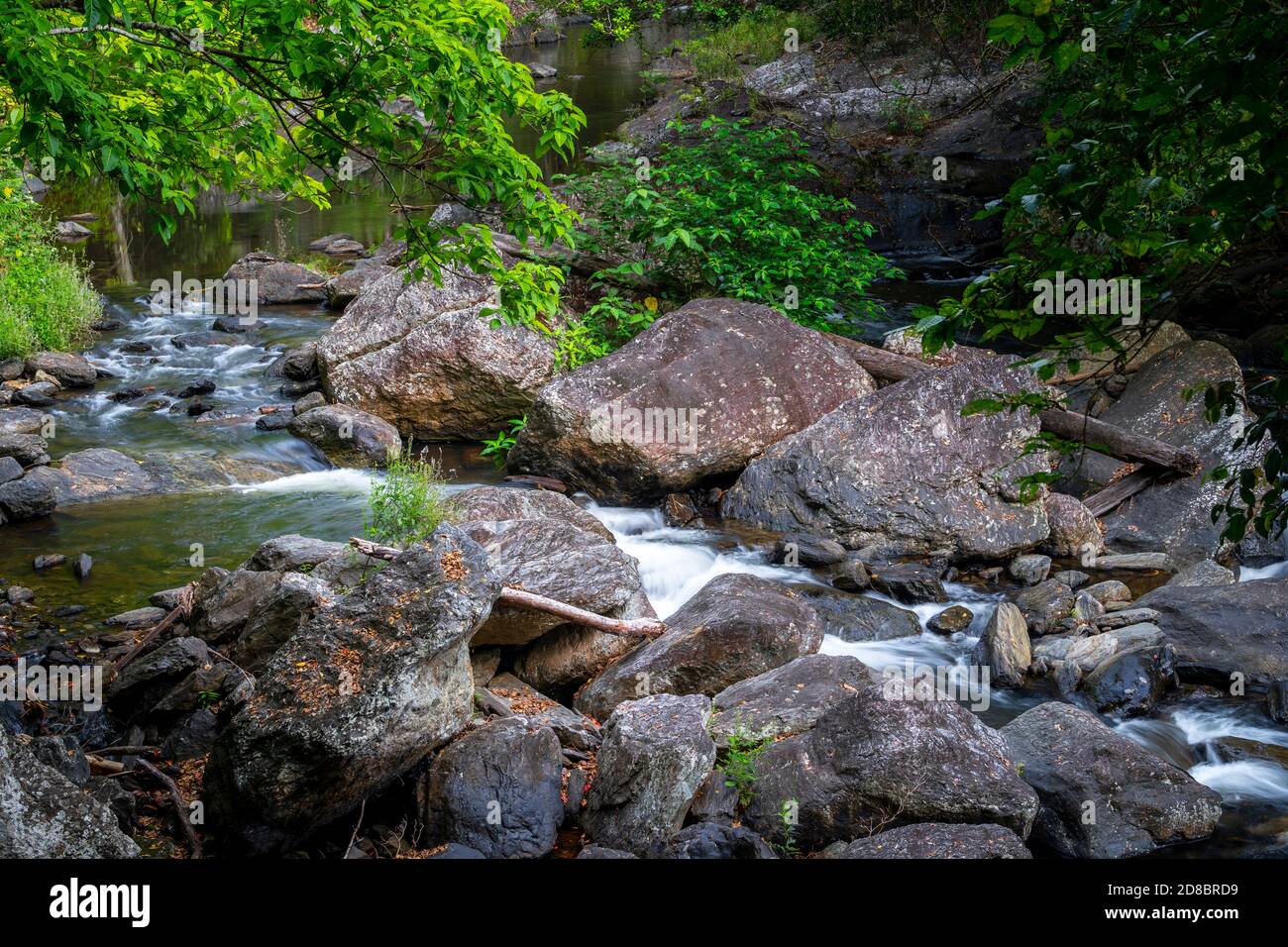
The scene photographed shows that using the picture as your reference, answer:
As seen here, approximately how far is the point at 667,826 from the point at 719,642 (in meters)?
2.09

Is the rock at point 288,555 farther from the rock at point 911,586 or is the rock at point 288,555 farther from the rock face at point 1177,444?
the rock face at point 1177,444

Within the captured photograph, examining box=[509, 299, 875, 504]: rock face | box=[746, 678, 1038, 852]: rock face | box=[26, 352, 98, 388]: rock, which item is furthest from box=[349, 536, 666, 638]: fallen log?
box=[26, 352, 98, 388]: rock

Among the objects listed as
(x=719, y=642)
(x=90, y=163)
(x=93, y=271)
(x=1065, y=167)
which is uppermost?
(x=93, y=271)

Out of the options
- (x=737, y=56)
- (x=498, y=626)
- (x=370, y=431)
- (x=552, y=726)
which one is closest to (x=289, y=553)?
(x=498, y=626)

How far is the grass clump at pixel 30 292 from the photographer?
15.6 meters

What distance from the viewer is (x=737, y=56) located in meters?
26.9

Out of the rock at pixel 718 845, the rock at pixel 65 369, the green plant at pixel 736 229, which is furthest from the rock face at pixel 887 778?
the rock at pixel 65 369

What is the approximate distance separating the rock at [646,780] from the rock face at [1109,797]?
2.08 m

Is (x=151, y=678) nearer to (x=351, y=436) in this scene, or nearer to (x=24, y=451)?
(x=351, y=436)

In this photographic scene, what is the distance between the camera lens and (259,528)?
1088 centimetres

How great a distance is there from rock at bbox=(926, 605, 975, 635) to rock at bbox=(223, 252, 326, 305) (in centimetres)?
1420

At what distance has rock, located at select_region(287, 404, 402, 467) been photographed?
12641 millimetres

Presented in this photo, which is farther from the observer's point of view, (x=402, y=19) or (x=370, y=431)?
(x=370, y=431)
